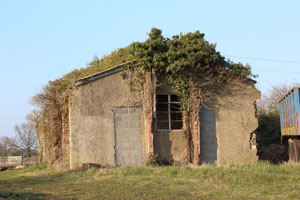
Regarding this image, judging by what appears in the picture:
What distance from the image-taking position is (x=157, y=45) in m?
16.0

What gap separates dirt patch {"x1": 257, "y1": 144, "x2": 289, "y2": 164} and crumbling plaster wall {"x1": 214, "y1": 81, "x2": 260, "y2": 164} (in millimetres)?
4451

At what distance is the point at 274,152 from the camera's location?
71.6 ft

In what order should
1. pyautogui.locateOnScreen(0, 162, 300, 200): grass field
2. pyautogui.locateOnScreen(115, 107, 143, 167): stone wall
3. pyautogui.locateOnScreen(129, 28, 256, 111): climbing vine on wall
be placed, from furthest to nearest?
1. pyautogui.locateOnScreen(129, 28, 256, 111): climbing vine on wall
2. pyautogui.locateOnScreen(115, 107, 143, 167): stone wall
3. pyautogui.locateOnScreen(0, 162, 300, 200): grass field

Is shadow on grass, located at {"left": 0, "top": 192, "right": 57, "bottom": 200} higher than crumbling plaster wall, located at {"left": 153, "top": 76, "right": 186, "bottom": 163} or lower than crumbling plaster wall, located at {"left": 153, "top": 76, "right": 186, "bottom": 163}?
lower

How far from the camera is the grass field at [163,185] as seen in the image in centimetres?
941

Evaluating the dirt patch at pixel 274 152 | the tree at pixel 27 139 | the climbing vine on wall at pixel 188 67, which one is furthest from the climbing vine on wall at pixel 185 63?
the tree at pixel 27 139

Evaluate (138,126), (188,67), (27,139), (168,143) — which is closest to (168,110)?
(168,143)

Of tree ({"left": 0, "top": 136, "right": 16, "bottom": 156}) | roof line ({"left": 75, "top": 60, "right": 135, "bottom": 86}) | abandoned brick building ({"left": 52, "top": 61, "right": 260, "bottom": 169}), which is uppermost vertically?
roof line ({"left": 75, "top": 60, "right": 135, "bottom": 86})

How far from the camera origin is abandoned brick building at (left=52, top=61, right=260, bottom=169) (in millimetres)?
15258

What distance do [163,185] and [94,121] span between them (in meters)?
5.37

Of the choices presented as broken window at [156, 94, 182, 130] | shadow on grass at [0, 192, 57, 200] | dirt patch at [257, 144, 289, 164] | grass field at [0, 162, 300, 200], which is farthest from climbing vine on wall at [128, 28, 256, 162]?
shadow on grass at [0, 192, 57, 200]

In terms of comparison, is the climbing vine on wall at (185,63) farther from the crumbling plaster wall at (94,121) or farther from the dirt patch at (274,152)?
the dirt patch at (274,152)

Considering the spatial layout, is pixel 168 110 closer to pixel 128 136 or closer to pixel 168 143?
pixel 168 143

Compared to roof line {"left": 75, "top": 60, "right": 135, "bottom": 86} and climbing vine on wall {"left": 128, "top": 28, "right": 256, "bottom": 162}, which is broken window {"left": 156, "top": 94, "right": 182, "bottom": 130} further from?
roof line {"left": 75, "top": 60, "right": 135, "bottom": 86}
